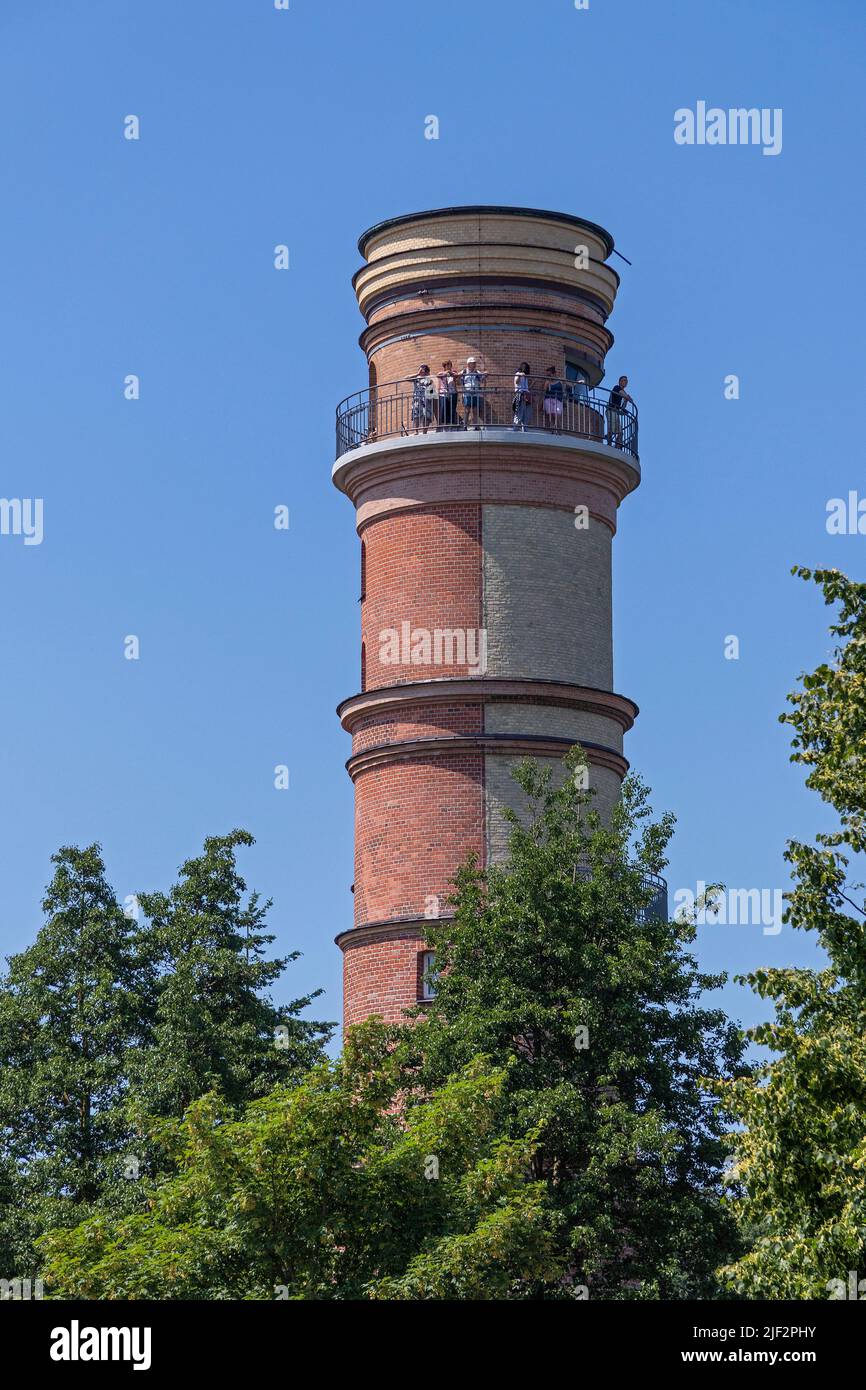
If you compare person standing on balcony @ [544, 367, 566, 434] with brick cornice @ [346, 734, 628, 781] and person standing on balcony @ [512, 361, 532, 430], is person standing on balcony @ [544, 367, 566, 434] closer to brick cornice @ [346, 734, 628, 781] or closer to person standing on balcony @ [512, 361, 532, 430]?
person standing on balcony @ [512, 361, 532, 430]

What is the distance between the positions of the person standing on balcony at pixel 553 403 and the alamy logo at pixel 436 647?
15.8 feet

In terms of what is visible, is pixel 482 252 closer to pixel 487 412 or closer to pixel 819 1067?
pixel 487 412

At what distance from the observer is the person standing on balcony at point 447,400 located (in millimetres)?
47969

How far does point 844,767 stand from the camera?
2419 centimetres

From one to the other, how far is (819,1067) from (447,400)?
27.3m

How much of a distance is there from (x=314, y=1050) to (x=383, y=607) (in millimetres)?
9749

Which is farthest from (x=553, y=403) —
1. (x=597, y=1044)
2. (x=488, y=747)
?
(x=597, y=1044)

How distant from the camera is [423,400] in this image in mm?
48469

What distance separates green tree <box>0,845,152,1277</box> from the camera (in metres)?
41.7
